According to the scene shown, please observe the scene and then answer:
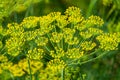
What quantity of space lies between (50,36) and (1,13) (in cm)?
29

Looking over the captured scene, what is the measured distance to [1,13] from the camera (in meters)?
2.48

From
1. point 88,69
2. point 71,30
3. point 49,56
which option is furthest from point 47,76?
point 88,69

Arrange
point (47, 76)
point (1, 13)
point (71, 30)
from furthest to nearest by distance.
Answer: point (47, 76), point (1, 13), point (71, 30)

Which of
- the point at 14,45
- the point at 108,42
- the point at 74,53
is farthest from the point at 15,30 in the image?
the point at 108,42

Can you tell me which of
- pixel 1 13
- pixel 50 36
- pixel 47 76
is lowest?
pixel 47 76

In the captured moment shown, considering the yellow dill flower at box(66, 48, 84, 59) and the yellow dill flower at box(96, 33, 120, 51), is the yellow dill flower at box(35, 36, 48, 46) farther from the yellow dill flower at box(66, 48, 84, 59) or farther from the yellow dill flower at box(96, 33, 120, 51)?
the yellow dill flower at box(96, 33, 120, 51)

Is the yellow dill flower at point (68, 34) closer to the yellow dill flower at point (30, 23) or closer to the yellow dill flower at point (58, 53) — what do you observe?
the yellow dill flower at point (58, 53)

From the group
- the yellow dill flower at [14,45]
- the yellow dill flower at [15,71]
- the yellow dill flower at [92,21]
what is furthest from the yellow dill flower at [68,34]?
the yellow dill flower at [15,71]

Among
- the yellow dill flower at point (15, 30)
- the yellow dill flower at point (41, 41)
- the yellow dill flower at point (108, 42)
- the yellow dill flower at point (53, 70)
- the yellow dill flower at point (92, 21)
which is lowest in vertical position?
the yellow dill flower at point (53, 70)

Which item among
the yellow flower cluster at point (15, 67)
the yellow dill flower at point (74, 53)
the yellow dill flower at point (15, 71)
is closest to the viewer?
the yellow dill flower at point (74, 53)

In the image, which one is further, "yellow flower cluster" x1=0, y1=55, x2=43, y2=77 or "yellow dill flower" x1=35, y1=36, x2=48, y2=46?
"yellow flower cluster" x1=0, y1=55, x2=43, y2=77

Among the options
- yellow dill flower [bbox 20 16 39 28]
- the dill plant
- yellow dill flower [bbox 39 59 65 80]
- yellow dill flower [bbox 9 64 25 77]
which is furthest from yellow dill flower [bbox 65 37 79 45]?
yellow dill flower [bbox 9 64 25 77]

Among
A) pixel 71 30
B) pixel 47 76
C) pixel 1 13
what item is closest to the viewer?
pixel 71 30

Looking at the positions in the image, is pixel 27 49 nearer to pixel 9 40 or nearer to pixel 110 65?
pixel 9 40
